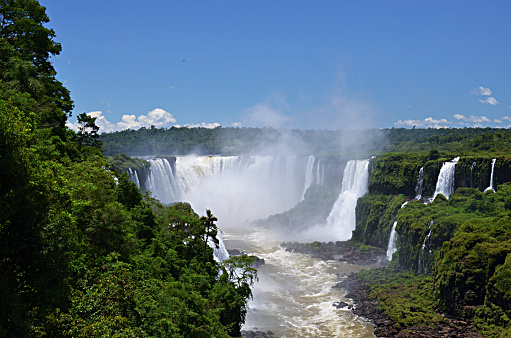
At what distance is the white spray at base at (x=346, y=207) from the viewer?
188ft

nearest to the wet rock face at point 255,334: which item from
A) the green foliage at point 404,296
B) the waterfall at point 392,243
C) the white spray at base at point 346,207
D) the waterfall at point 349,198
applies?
the green foliage at point 404,296

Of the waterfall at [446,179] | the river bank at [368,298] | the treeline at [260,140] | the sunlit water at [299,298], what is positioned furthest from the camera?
the treeline at [260,140]

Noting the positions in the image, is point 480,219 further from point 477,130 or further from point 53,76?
point 477,130

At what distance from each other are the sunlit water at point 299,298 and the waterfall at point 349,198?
37.6 feet

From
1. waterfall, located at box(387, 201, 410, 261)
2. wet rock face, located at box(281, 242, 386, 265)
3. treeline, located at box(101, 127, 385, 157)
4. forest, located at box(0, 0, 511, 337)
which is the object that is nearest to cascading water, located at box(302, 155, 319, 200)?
forest, located at box(0, 0, 511, 337)

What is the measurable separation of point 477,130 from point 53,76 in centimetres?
11630

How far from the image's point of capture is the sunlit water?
96.4 feet

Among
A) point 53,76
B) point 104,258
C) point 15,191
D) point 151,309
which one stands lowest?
point 151,309

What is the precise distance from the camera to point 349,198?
58938mm

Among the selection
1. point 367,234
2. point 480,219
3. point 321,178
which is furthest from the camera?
point 321,178

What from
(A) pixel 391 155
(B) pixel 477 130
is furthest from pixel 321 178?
→ (B) pixel 477 130

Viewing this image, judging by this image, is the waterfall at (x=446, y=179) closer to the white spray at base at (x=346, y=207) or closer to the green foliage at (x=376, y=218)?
the green foliage at (x=376, y=218)

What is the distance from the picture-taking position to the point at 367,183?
57.0m

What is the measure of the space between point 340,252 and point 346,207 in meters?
11.4
